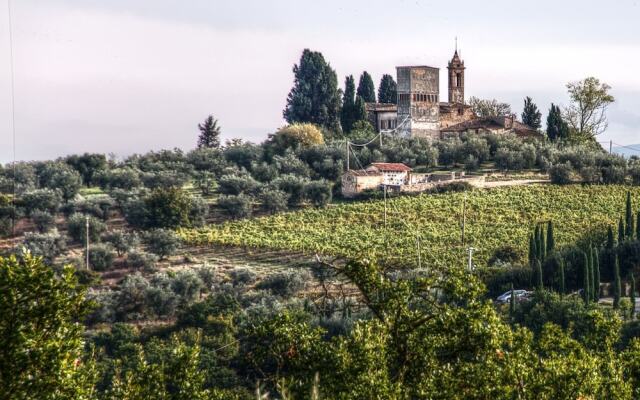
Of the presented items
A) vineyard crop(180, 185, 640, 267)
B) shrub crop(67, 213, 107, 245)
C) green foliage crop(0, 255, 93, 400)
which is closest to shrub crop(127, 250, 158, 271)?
vineyard crop(180, 185, 640, 267)

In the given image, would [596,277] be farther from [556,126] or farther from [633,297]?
[556,126]

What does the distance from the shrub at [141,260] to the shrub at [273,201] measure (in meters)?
11.0

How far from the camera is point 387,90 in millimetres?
87000

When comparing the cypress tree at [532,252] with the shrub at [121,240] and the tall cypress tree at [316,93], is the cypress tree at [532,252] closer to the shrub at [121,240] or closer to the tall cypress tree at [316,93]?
the shrub at [121,240]

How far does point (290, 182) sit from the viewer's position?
61.5 m

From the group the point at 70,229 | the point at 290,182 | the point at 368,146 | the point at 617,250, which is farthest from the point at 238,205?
the point at 617,250

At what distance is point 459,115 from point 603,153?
12.3m

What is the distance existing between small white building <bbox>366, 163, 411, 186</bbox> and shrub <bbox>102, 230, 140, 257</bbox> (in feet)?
52.6

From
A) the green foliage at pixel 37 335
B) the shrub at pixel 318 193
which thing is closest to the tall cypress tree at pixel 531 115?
the shrub at pixel 318 193

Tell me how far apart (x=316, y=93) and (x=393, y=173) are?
68.1ft

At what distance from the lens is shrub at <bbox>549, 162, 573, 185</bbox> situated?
206 ft

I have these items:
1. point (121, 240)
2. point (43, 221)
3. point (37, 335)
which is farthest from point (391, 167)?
point (37, 335)

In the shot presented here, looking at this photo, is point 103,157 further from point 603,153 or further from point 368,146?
point 603,153

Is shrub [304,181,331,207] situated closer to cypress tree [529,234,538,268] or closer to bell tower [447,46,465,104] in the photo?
cypress tree [529,234,538,268]
